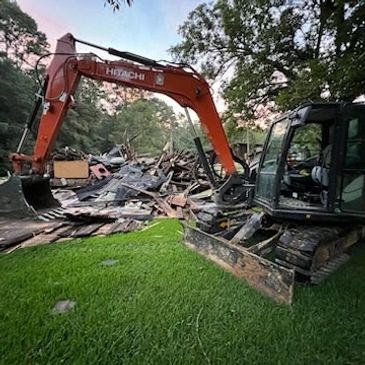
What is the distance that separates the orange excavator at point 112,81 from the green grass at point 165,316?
2.31 m

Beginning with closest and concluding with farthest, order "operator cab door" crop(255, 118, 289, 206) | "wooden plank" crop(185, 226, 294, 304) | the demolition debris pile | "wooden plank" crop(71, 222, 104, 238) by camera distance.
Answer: "wooden plank" crop(185, 226, 294, 304) < "operator cab door" crop(255, 118, 289, 206) < "wooden plank" crop(71, 222, 104, 238) < the demolition debris pile

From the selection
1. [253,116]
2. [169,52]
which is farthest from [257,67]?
[169,52]

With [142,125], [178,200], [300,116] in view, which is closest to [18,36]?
[142,125]

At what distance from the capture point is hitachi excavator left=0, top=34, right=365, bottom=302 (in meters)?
3.02

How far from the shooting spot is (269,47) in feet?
34.0

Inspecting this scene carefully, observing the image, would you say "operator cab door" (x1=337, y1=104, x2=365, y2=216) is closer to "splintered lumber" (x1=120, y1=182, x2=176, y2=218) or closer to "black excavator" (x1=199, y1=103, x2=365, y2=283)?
"black excavator" (x1=199, y1=103, x2=365, y2=283)

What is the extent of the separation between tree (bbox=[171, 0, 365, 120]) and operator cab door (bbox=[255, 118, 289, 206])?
14.2ft

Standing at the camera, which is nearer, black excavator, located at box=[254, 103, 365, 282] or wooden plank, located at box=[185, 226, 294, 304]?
wooden plank, located at box=[185, 226, 294, 304]

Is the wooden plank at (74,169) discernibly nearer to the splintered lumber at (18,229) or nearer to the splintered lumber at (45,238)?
the splintered lumber at (18,229)

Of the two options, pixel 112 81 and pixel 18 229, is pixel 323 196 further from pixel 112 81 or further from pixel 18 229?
pixel 18 229

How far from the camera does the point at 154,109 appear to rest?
39812 mm

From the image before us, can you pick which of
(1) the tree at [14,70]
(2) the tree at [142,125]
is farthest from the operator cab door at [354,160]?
(2) the tree at [142,125]

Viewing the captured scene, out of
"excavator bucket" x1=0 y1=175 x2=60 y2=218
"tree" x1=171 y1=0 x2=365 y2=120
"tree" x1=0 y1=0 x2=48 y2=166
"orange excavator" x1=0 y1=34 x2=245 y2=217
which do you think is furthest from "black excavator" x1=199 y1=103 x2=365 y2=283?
"tree" x1=0 y1=0 x2=48 y2=166

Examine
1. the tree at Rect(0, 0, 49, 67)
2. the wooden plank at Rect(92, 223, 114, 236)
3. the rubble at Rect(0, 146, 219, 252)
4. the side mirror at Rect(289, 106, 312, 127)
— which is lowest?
the wooden plank at Rect(92, 223, 114, 236)
